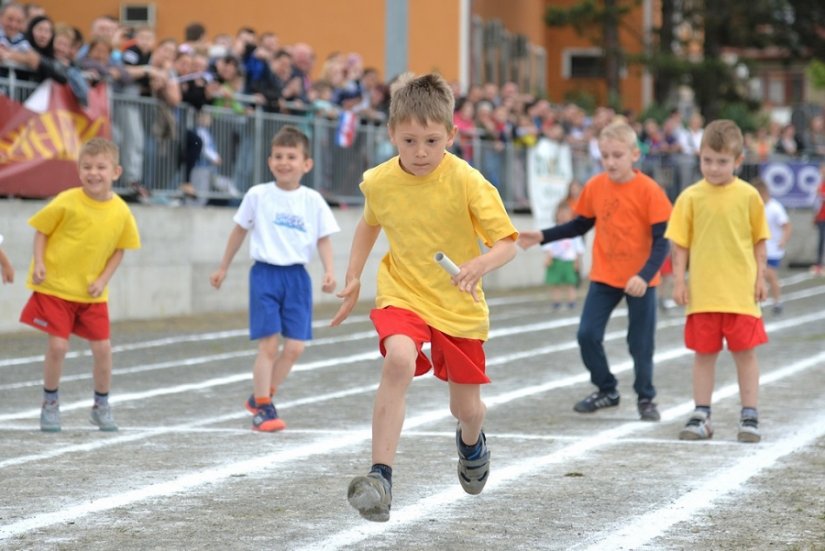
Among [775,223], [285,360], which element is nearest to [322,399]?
[285,360]

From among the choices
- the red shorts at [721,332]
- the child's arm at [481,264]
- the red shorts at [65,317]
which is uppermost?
the child's arm at [481,264]

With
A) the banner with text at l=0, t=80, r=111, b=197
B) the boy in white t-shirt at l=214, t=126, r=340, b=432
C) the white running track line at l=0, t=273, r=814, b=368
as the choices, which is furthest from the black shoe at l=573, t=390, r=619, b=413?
the banner with text at l=0, t=80, r=111, b=197

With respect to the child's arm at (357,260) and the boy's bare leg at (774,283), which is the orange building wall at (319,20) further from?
the child's arm at (357,260)

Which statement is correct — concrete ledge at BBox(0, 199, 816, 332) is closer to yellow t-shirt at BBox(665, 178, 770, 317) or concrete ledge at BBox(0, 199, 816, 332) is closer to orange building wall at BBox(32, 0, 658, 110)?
yellow t-shirt at BBox(665, 178, 770, 317)

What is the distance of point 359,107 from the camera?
2158 centimetres

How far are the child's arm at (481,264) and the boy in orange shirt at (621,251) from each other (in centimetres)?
355

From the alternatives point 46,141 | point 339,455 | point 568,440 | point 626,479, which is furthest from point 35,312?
point 46,141

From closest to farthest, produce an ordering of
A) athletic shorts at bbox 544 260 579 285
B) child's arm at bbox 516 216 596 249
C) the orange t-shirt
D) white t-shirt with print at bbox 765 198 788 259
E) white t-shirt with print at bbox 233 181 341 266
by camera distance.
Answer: child's arm at bbox 516 216 596 249
white t-shirt with print at bbox 233 181 341 266
the orange t-shirt
white t-shirt with print at bbox 765 198 788 259
athletic shorts at bbox 544 260 579 285

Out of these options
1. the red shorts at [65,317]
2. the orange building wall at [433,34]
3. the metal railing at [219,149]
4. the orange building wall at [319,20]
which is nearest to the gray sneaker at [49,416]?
the red shorts at [65,317]

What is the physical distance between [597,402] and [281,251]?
7.61ft

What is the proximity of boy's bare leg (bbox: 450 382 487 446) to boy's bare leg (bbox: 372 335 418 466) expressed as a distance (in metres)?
0.35

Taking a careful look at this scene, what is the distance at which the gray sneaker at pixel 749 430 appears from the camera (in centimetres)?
925

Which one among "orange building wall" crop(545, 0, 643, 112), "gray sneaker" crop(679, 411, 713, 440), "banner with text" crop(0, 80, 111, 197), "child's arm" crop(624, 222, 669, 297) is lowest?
"gray sneaker" crop(679, 411, 713, 440)

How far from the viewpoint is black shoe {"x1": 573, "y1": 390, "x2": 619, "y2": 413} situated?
1076 cm
